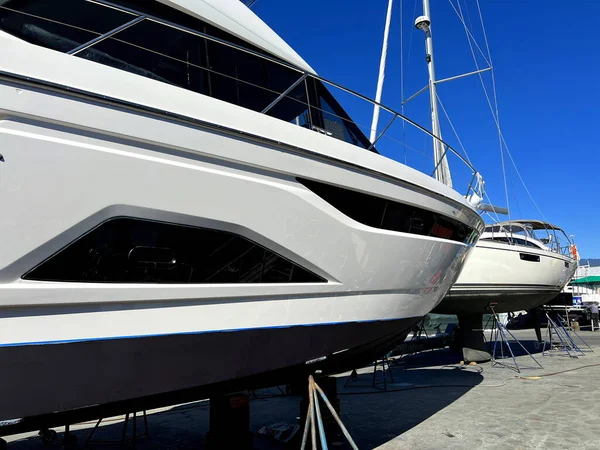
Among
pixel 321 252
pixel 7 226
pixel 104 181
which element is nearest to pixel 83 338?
pixel 7 226

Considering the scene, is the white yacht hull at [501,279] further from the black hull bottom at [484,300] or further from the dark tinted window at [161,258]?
the dark tinted window at [161,258]

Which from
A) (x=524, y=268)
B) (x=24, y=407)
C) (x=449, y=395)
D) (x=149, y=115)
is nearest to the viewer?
(x=24, y=407)

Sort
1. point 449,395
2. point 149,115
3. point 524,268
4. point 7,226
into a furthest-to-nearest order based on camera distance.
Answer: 1. point 524,268
2. point 449,395
3. point 149,115
4. point 7,226

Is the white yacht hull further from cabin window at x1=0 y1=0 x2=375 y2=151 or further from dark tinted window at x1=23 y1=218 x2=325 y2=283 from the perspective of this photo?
dark tinted window at x1=23 y1=218 x2=325 y2=283

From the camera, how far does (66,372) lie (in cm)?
209

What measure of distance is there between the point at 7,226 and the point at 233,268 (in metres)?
1.13

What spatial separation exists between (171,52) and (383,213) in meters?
1.85

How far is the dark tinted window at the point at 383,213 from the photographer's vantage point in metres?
2.89

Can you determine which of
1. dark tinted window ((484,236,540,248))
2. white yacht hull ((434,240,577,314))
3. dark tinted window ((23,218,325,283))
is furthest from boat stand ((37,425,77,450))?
dark tinted window ((484,236,540,248))

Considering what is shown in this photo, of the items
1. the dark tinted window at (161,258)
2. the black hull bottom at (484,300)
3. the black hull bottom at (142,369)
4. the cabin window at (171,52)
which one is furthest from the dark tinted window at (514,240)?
the dark tinted window at (161,258)

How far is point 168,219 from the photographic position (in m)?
2.29

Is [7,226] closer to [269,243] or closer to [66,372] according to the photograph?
[66,372]

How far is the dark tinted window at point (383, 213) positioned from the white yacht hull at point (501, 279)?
5.37 meters

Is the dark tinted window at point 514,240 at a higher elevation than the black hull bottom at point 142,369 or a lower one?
higher
